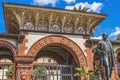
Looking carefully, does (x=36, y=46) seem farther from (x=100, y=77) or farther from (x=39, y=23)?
(x=100, y=77)

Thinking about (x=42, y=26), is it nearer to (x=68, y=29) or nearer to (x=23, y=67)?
(x=68, y=29)

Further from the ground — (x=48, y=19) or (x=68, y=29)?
(x=48, y=19)

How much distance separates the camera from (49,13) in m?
17.0

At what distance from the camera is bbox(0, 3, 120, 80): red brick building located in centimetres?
1612

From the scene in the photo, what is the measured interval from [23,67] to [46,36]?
2841mm

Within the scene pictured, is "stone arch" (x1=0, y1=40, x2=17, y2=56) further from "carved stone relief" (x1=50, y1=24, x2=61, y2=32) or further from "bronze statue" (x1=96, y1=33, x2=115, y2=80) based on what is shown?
"bronze statue" (x1=96, y1=33, x2=115, y2=80)

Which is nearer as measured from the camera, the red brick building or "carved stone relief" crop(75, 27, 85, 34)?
the red brick building

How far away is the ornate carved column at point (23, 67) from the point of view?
15.6 m

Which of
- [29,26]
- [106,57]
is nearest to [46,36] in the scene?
[29,26]

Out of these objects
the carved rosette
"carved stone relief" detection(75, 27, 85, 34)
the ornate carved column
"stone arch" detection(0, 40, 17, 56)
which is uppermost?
the carved rosette

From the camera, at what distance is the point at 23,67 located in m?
15.8

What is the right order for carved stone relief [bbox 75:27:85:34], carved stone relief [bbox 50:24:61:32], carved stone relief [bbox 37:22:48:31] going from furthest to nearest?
1. carved stone relief [bbox 75:27:85:34]
2. carved stone relief [bbox 50:24:61:32]
3. carved stone relief [bbox 37:22:48:31]

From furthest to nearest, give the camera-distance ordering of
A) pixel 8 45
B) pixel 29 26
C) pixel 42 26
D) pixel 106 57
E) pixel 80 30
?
pixel 80 30, pixel 42 26, pixel 29 26, pixel 8 45, pixel 106 57

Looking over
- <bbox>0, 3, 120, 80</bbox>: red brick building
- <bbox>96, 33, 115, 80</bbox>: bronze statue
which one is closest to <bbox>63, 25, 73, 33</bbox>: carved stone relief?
<bbox>0, 3, 120, 80</bbox>: red brick building
